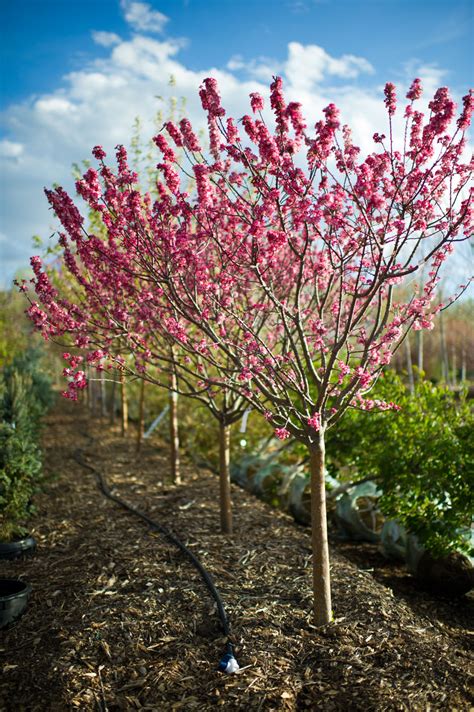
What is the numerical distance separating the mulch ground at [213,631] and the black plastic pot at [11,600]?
11cm

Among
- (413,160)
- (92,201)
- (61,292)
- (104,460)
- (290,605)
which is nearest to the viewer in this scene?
(413,160)

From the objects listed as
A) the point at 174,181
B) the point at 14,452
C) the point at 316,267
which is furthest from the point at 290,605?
the point at 14,452

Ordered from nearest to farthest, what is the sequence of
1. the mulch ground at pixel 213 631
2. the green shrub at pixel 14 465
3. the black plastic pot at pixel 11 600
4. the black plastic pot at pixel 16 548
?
the mulch ground at pixel 213 631 < the black plastic pot at pixel 11 600 < the black plastic pot at pixel 16 548 < the green shrub at pixel 14 465

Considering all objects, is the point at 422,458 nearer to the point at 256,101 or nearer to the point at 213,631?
the point at 213,631

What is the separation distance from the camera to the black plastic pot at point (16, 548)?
546 cm

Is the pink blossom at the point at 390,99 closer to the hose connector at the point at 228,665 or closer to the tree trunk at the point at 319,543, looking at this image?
the tree trunk at the point at 319,543

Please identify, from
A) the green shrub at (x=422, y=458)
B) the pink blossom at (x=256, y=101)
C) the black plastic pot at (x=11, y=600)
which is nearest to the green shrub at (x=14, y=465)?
the black plastic pot at (x=11, y=600)

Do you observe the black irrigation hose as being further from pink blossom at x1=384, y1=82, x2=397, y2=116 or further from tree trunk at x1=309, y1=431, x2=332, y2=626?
pink blossom at x1=384, y1=82, x2=397, y2=116

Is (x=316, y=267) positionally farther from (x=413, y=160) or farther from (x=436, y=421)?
(x=436, y=421)

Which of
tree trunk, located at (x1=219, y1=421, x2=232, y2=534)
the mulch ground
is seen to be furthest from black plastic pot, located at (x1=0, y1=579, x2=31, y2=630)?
tree trunk, located at (x1=219, y1=421, x2=232, y2=534)

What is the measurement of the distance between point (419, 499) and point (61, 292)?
310 inches

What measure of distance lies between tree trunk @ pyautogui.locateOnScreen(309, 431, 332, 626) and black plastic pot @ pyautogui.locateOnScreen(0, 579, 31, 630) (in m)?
2.15

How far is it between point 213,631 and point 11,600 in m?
1.51

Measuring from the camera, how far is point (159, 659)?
11.6 ft
